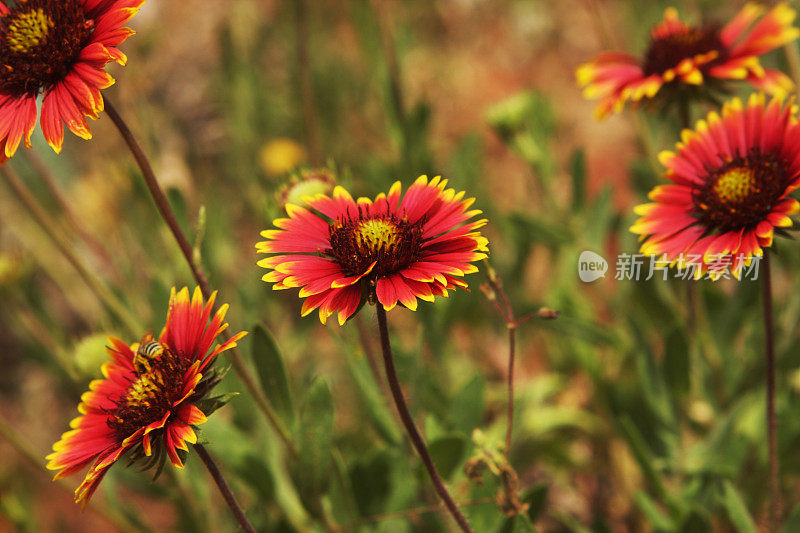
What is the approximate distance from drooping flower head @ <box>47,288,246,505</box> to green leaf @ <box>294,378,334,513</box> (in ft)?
0.95

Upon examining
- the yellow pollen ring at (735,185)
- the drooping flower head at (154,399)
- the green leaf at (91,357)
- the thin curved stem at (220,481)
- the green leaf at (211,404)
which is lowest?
the yellow pollen ring at (735,185)

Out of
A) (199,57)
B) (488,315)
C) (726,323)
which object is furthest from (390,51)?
(199,57)

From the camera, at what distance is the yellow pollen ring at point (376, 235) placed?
0.96 m

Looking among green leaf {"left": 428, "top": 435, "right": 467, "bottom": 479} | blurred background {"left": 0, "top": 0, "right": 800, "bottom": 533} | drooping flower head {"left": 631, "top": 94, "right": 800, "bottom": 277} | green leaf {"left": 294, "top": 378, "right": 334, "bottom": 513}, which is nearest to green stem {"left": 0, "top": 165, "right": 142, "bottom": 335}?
blurred background {"left": 0, "top": 0, "right": 800, "bottom": 533}

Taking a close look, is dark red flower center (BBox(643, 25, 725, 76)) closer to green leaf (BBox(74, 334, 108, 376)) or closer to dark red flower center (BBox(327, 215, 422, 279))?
dark red flower center (BBox(327, 215, 422, 279))

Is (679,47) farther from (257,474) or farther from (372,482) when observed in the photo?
(257,474)

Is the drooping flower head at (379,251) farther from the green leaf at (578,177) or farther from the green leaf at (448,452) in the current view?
the green leaf at (578,177)

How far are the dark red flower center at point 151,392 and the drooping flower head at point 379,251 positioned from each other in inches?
7.7

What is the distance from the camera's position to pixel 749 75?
149 cm

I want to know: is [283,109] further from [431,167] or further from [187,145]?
[431,167]

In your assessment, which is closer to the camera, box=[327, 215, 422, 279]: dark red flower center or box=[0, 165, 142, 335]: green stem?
box=[327, 215, 422, 279]: dark red flower center

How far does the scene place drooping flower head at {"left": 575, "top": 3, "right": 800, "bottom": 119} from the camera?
137 cm

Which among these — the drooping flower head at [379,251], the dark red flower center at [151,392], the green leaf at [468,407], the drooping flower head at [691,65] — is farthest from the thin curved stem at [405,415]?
the drooping flower head at [691,65]

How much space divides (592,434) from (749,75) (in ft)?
3.68
